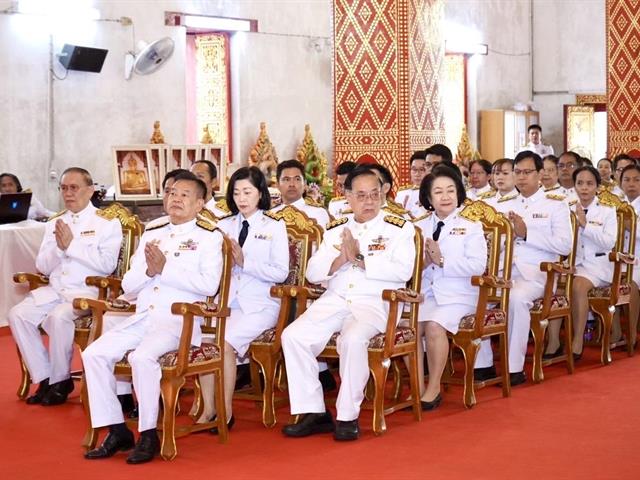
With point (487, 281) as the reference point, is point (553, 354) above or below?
below

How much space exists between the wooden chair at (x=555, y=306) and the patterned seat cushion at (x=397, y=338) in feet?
4.36

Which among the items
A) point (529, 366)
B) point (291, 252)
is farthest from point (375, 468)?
point (529, 366)

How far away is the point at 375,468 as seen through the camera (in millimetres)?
5453

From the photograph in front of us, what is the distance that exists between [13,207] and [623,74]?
21.7 feet

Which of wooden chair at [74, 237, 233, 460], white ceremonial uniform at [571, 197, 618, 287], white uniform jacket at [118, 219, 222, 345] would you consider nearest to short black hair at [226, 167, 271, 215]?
white uniform jacket at [118, 219, 222, 345]

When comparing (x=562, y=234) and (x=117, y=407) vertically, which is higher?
(x=562, y=234)

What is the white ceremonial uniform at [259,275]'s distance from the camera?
21.5 feet

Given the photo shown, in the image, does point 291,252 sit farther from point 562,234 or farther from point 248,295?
point 562,234

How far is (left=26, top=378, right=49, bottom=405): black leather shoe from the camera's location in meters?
7.07

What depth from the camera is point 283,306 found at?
21.5 ft

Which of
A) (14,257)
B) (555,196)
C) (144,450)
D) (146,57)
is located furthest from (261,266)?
(146,57)

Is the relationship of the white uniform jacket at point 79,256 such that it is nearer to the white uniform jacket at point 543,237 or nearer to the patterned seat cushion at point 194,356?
the patterned seat cushion at point 194,356

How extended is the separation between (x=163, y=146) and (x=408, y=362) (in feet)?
19.8

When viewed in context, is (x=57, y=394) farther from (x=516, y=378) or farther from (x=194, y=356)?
(x=516, y=378)
